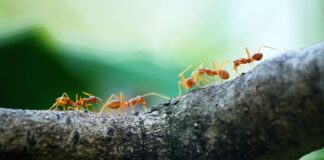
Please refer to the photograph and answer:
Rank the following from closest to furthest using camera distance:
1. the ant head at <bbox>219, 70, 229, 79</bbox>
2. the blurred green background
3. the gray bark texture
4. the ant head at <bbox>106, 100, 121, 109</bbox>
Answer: the gray bark texture → the ant head at <bbox>219, 70, 229, 79</bbox> → the ant head at <bbox>106, 100, 121, 109</bbox> → the blurred green background

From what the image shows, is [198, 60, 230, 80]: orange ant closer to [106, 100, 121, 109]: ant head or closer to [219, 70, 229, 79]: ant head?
[219, 70, 229, 79]: ant head

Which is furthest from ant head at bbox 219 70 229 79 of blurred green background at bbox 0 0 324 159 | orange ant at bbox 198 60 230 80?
blurred green background at bbox 0 0 324 159

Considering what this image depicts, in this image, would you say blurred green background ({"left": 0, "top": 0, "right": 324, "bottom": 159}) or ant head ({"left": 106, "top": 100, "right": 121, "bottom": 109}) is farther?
blurred green background ({"left": 0, "top": 0, "right": 324, "bottom": 159})

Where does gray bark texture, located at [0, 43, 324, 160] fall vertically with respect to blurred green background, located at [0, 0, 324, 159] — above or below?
below

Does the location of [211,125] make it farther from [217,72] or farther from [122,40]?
[122,40]

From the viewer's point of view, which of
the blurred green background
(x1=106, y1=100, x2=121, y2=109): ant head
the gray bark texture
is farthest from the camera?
the blurred green background

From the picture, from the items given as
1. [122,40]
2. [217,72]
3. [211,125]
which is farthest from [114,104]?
[122,40]

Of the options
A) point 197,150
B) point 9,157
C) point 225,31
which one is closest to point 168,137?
point 197,150
